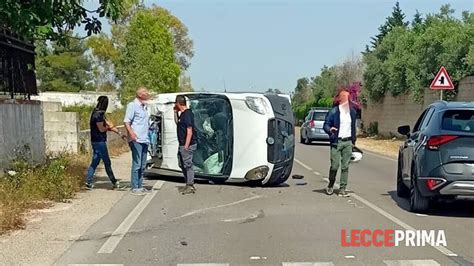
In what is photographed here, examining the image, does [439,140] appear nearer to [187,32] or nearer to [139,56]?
[139,56]

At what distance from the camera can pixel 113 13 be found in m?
11.6

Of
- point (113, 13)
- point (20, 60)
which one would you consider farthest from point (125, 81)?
point (113, 13)

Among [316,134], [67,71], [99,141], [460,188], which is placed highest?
[67,71]

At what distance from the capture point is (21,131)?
46.3 ft

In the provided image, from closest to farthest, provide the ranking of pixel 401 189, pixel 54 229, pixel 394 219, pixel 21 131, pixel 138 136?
pixel 54 229, pixel 394 219, pixel 401 189, pixel 138 136, pixel 21 131

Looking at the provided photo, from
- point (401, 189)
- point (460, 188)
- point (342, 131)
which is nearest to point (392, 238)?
point (460, 188)

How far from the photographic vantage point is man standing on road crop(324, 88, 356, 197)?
1260cm

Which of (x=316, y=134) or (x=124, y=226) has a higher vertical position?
(x=124, y=226)

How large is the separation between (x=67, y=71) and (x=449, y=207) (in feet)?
244

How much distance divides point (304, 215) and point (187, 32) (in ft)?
254

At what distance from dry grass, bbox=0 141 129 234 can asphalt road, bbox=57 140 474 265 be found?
3.54 feet

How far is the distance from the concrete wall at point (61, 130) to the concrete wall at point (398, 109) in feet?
52.3

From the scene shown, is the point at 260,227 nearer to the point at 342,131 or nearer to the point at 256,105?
the point at 342,131

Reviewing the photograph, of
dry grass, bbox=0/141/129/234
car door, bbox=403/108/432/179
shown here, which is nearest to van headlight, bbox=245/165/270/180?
car door, bbox=403/108/432/179
